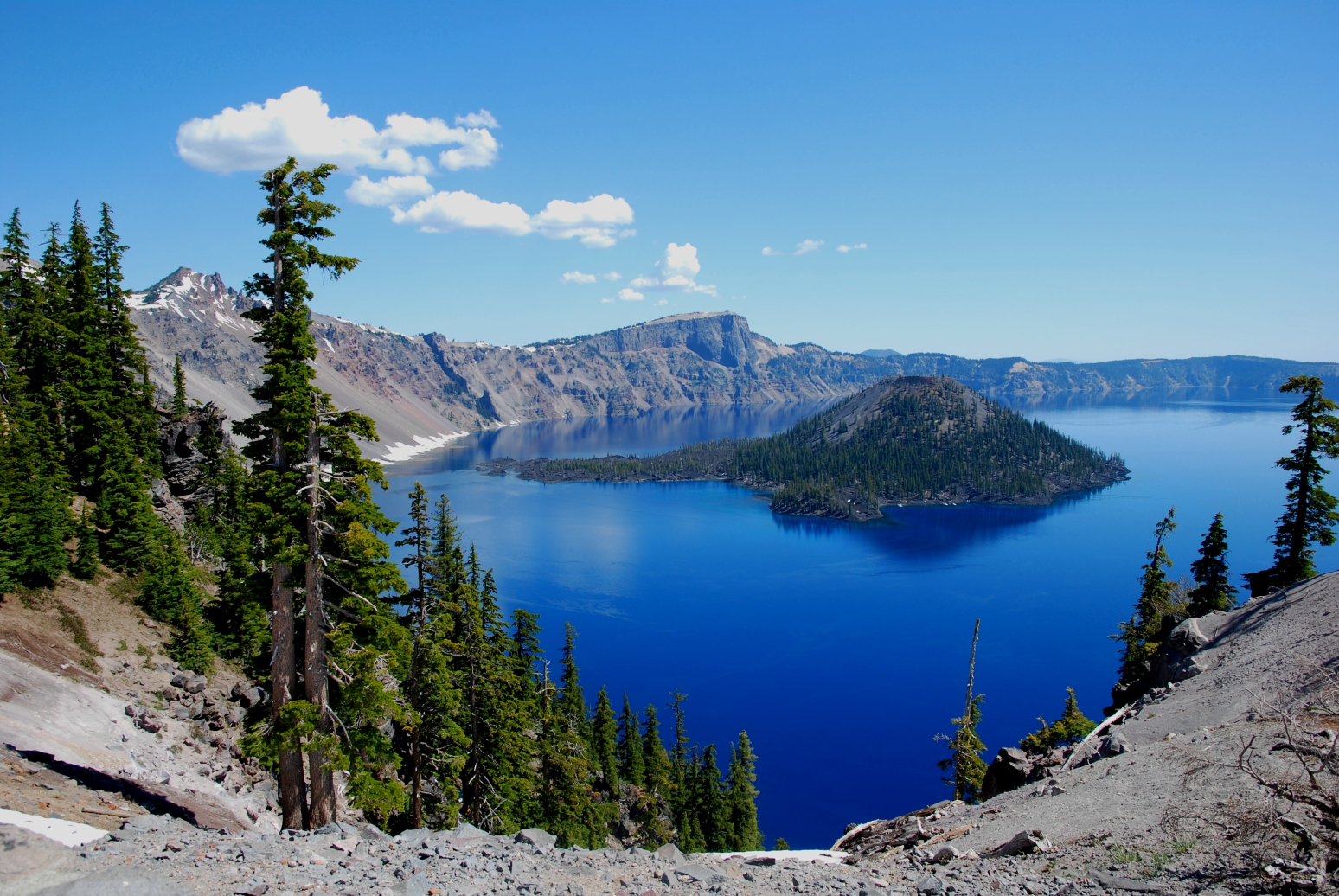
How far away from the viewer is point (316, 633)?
14727 millimetres

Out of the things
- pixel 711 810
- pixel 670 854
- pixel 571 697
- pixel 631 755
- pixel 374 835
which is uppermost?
pixel 374 835

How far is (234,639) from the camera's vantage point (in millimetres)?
31281

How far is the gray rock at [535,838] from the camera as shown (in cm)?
1116

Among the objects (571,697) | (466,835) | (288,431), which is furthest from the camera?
(571,697)

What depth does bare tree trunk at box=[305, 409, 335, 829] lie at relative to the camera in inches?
573

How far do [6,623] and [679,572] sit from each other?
87.2 metres

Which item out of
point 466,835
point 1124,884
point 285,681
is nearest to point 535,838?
point 466,835

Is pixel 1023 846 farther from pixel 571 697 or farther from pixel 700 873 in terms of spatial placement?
pixel 571 697

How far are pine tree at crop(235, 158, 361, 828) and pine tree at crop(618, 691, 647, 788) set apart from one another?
35907 mm

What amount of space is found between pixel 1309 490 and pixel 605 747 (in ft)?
135

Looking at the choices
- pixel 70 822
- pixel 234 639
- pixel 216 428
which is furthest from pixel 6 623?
pixel 216 428

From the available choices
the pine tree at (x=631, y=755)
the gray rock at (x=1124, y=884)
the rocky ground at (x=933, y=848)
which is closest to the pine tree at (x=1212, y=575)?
the rocky ground at (x=933, y=848)

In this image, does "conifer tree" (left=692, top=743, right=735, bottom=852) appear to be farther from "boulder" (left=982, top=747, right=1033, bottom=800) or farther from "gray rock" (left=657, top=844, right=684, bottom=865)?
"gray rock" (left=657, top=844, right=684, bottom=865)

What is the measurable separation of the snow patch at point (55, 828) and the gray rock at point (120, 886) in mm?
1439
